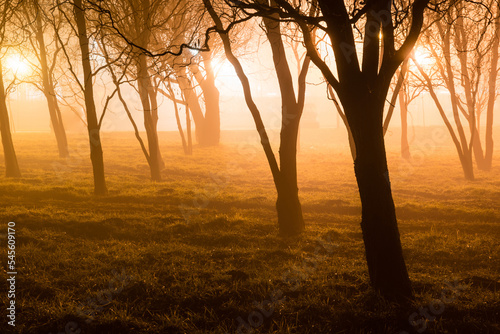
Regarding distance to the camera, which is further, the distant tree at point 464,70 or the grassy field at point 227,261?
the distant tree at point 464,70

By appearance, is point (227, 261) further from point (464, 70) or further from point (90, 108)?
point (464, 70)

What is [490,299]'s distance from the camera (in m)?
4.73

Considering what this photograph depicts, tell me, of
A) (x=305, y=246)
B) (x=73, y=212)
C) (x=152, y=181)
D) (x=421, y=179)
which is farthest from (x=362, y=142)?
(x=421, y=179)

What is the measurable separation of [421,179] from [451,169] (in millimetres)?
3461

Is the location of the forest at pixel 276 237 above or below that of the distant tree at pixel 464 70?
below

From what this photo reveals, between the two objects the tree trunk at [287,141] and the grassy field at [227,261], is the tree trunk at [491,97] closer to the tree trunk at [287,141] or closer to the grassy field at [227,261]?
the grassy field at [227,261]

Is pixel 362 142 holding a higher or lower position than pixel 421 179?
higher

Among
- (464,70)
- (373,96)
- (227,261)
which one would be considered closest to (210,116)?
(464,70)

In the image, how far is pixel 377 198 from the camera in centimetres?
471

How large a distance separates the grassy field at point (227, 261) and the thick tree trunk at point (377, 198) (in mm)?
313

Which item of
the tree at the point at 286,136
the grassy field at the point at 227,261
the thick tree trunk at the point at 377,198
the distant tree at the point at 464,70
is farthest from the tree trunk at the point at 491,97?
the thick tree trunk at the point at 377,198

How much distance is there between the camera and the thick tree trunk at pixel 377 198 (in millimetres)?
4641

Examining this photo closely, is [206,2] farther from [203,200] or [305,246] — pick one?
[203,200]

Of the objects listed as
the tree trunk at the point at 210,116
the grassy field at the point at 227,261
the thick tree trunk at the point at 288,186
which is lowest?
the grassy field at the point at 227,261
